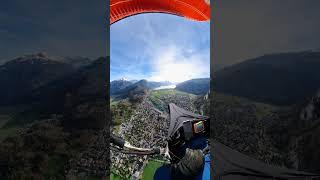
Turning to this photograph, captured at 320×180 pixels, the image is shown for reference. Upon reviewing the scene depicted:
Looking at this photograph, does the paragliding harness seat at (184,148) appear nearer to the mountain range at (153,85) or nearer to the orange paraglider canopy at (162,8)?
the mountain range at (153,85)

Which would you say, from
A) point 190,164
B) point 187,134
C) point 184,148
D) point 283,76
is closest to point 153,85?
point 187,134

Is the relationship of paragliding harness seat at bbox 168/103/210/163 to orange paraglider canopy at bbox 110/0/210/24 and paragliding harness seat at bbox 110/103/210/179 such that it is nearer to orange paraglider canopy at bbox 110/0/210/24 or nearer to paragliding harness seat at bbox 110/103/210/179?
paragliding harness seat at bbox 110/103/210/179

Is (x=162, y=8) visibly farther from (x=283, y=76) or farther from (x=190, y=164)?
(x=190, y=164)

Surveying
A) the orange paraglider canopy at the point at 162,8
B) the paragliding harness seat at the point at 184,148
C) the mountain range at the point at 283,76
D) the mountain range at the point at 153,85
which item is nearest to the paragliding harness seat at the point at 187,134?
the paragliding harness seat at the point at 184,148

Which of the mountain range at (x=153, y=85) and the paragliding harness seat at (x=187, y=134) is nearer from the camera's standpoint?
the paragliding harness seat at (x=187, y=134)

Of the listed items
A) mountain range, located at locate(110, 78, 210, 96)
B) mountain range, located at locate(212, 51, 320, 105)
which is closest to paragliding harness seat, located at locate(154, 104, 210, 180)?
mountain range, located at locate(110, 78, 210, 96)

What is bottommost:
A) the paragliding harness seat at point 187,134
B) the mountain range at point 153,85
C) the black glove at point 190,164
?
the black glove at point 190,164

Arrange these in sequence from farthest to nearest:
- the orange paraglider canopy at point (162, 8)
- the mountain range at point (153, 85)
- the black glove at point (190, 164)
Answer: the mountain range at point (153, 85)
the black glove at point (190, 164)
the orange paraglider canopy at point (162, 8)

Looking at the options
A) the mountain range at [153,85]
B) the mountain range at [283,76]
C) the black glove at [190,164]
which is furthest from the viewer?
the mountain range at [153,85]

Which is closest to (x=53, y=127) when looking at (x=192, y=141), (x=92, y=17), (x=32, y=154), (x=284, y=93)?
(x=32, y=154)
